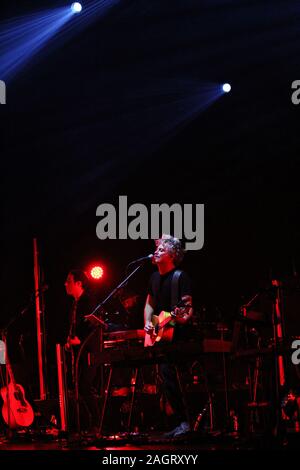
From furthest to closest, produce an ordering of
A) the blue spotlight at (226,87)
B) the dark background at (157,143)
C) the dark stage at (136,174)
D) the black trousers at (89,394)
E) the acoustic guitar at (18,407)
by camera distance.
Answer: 1. the blue spotlight at (226,87)
2. the dark background at (157,143)
3. the acoustic guitar at (18,407)
4. the dark stage at (136,174)
5. the black trousers at (89,394)

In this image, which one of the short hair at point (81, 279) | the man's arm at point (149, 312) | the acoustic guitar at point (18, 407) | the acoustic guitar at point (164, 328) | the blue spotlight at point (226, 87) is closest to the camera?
the acoustic guitar at point (164, 328)

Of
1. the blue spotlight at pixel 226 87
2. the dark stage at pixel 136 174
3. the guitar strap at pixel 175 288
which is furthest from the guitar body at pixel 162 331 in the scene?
the blue spotlight at pixel 226 87

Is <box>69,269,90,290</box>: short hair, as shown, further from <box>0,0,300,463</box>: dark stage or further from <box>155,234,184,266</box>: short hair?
<box>155,234,184,266</box>: short hair

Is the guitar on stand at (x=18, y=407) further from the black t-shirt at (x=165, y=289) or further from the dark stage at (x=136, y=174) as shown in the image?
the black t-shirt at (x=165, y=289)

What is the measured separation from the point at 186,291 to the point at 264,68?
4.00 meters

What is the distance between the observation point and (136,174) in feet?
34.1

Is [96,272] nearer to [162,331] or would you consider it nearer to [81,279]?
[81,279]

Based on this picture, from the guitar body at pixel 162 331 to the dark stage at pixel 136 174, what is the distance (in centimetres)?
172

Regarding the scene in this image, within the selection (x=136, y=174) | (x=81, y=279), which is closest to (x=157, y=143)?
(x=136, y=174)

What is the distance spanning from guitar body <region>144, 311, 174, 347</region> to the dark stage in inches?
67.9

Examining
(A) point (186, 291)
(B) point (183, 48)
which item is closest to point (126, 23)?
(B) point (183, 48)

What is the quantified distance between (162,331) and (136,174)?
4.14m

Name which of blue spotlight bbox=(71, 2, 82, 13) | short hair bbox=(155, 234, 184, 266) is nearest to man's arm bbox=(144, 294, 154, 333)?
short hair bbox=(155, 234, 184, 266)

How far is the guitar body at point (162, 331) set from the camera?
6605 mm
